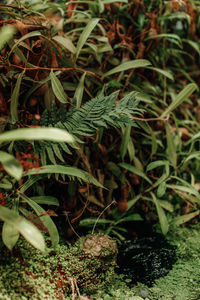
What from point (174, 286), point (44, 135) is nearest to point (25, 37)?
point (44, 135)

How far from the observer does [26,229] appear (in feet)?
2.11

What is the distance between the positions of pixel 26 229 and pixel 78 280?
1.19 ft

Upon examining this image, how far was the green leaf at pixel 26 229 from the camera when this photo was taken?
0.62 m


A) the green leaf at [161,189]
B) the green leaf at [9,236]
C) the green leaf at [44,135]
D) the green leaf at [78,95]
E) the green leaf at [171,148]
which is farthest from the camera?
the green leaf at [171,148]

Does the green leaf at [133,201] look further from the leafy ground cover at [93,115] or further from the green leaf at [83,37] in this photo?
the green leaf at [83,37]

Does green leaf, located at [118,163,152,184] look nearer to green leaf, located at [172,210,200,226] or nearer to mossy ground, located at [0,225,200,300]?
green leaf, located at [172,210,200,226]

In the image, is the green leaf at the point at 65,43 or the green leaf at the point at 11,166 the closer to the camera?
the green leaf at the point at 11,166

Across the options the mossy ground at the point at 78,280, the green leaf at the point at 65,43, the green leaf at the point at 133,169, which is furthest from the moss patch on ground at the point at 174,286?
the green leaf at the point at 65,43

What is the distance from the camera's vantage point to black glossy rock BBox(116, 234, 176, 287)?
0.99 meters

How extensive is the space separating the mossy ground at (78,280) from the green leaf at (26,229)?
0.21m

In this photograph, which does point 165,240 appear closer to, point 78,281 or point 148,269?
point 148,269

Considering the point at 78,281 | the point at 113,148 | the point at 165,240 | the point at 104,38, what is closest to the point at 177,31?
the point at 104,38

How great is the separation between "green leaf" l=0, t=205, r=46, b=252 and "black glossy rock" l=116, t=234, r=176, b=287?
482 mm

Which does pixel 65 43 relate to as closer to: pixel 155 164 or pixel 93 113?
pixel 93 113
